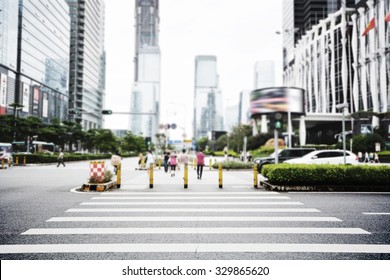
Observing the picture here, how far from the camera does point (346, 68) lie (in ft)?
199

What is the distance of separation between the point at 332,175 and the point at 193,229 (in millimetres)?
7742

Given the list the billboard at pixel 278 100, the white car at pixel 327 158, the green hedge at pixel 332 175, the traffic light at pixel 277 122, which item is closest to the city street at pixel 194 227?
the green hedge at pixel 332 175

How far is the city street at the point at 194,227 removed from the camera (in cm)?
460

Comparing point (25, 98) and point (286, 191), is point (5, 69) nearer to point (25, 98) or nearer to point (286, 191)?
point (25, 98)

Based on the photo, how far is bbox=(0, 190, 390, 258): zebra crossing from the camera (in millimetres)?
4777

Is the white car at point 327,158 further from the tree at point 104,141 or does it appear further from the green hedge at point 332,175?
the tree at point 104,141

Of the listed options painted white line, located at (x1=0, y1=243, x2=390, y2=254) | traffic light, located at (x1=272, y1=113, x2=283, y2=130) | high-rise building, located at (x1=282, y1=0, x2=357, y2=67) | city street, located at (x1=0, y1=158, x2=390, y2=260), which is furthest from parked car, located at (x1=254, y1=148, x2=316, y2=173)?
high-rise building, located at (x1=282, y1=0, x2=357, y2=67)

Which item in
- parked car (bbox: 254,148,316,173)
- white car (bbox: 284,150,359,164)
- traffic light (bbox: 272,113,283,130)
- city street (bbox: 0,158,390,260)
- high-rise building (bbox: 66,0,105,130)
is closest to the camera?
city street (bbox: 0,158,390,260)

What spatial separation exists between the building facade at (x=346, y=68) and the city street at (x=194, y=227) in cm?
3800

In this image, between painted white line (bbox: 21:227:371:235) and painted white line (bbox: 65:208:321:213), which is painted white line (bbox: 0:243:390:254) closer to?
painted white line (bbox: 21:227:371:235)

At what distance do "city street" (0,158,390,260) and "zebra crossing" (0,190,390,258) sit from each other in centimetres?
2

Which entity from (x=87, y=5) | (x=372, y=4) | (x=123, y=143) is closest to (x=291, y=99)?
(x=372, y=4)

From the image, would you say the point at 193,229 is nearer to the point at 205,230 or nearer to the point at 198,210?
the point at 205,230

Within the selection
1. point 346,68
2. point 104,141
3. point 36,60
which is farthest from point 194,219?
point 36,60
